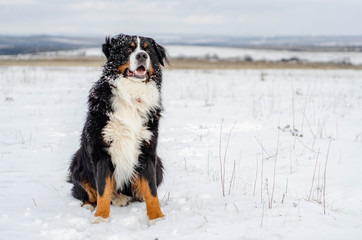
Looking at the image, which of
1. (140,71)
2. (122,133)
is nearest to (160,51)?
(140,71)

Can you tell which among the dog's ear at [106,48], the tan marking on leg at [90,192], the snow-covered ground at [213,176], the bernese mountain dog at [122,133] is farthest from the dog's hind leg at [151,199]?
the dog's ear at [106,48]

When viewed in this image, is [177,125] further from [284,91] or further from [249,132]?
[284,91]

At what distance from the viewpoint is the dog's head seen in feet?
12.3

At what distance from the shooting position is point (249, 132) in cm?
709

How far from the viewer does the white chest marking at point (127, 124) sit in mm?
3494

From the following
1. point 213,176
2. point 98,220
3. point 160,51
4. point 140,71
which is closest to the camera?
point 98,220

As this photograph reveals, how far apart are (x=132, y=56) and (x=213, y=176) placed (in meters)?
2.04

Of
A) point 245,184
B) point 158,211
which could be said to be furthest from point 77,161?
point 245,184

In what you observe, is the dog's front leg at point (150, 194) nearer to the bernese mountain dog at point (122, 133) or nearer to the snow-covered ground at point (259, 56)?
the bernese mountain dog at point (122, 133)

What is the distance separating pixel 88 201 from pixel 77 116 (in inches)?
206

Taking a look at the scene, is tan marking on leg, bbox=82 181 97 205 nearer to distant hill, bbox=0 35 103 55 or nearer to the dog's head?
the dog's head

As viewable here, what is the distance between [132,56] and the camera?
12.3 ft

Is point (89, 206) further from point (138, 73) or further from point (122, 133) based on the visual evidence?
point (138, 73)

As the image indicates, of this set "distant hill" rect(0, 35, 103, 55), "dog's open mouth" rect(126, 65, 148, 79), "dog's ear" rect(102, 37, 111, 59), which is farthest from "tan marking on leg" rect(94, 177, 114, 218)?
"distant hill" rect(0, 35, 103, 55)
